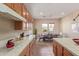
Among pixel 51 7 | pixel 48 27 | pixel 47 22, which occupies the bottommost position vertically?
pixel 48 27

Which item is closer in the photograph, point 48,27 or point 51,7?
point 51,7

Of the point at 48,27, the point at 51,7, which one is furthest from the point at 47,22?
the point at 51,7

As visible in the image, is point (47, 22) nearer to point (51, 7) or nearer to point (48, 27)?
point (48, 27)

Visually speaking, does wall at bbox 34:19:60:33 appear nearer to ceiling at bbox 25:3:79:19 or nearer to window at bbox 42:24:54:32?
window at bbox 42:24:54:32

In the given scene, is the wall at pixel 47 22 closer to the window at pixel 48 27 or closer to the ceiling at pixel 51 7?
the window at pixel 48 27

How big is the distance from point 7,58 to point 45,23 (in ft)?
37.9

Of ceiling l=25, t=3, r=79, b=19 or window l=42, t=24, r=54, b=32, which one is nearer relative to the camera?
ceiling l=25, t=3, r=79, b=19

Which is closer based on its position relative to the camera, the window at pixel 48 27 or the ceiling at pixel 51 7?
the ceiling at pixel 51 7

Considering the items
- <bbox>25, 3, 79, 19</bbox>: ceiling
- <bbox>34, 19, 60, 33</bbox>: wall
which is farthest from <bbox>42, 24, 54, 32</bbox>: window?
<bbox>25, 3, 79, 19</bbox>: ceiling

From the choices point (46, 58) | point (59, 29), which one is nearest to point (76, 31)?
point (59, 29)

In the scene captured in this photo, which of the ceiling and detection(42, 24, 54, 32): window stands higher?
the ceiling

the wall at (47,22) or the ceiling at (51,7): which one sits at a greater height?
the ceiling at (51,7)

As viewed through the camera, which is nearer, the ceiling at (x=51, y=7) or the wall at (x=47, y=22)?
the ceiling at (x=51, y=7)

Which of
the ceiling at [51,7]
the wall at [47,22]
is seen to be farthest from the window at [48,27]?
the ceiling at [51,7]
